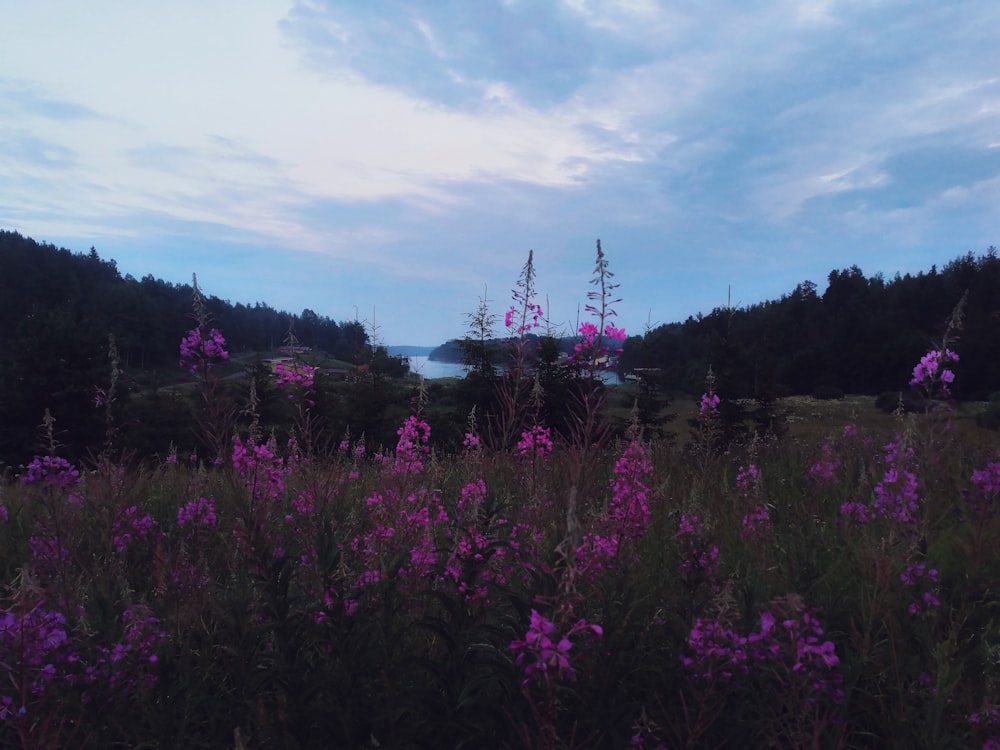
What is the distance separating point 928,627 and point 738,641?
1.59 metres

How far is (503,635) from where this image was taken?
8.04 ft

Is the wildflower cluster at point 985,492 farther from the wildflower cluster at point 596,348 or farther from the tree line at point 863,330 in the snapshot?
the tree line at point 863,330

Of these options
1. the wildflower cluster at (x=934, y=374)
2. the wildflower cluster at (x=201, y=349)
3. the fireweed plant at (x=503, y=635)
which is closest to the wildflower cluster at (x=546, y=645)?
the fireweed plant at (x=503, y=635)

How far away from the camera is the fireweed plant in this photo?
2127 mm

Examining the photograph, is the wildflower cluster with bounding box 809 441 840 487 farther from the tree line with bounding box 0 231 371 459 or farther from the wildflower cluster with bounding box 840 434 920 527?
the tree line with bounding box 0 231 371 459

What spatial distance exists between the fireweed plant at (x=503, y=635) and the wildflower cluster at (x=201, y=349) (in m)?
0.02

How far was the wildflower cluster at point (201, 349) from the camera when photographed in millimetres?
3688

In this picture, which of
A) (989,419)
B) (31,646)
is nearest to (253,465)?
(31,646)

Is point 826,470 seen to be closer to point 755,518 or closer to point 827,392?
point 755,518

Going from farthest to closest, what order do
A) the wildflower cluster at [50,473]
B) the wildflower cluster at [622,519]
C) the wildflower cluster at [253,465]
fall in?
the wildflower cluster at [50,473]
the wildflower cluster at [253,465]
the wildflower cluster at [622,519]

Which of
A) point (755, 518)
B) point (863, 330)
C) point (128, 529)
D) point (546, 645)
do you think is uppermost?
point (863, 330)

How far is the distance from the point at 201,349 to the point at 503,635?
8.52 feet

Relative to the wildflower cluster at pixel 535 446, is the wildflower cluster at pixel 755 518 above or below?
below

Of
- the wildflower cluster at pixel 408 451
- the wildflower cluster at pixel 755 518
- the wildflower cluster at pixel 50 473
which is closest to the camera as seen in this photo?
the wildflower cluster at pixel 755 518
